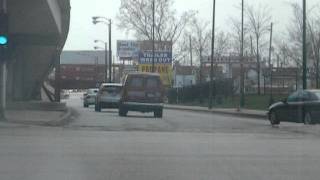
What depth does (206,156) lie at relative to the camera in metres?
14.8

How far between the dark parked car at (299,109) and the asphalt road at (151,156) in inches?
251

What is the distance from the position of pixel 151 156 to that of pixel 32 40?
771 inches

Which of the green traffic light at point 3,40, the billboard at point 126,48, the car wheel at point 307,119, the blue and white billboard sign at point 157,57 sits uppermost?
the billboard at point 126,48

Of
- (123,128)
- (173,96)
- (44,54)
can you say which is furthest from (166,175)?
(173,96)

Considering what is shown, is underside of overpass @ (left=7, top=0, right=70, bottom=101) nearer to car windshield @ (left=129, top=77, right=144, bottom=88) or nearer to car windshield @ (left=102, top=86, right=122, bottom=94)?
car windshield @ (left=102, top=86, right=122, bottom=94)

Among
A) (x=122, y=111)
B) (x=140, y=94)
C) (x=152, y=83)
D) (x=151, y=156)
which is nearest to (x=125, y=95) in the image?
(x=140, y=94)

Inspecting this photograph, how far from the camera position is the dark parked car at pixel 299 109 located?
2806 centimetres

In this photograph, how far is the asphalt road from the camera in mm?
11875

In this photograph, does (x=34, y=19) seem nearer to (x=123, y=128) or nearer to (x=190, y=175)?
(x=123, y=128)

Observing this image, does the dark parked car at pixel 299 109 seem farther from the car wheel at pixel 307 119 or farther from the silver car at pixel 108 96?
the silver car at pixel 108 96

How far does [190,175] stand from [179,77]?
98.7m

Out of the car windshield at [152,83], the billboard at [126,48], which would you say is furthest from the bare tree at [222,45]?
the car windshield at [152,83]

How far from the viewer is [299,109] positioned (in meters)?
28.7

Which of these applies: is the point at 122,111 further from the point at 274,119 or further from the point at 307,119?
the point at 307,119
